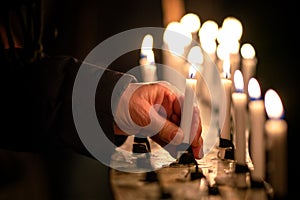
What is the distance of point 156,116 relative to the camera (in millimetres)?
1073

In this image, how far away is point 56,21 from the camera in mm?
2434

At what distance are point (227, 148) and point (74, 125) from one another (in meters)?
0.37

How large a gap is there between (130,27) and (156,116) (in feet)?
5.43

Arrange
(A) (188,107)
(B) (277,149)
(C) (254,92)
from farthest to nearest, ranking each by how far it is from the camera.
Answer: (A) (188,107)
(C) (254,92)
(B) (277,149)

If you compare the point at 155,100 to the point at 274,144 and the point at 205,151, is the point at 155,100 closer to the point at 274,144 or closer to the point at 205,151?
the point at 205,151

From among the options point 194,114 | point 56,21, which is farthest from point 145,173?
point 56,21

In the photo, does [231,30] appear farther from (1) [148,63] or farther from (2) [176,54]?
(1) [148,63]

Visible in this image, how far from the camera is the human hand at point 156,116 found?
1.03 meters

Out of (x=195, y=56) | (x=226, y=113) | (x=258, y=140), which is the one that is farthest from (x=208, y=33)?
(x=258, y=140)

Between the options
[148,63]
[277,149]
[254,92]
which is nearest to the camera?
[277,149]

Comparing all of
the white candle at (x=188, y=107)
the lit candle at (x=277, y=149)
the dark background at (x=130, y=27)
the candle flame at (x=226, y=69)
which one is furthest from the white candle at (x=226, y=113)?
the dark background at (x=130, y=27)

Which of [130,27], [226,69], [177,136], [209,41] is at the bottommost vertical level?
[177,136]

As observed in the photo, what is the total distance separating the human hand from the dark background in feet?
0.95

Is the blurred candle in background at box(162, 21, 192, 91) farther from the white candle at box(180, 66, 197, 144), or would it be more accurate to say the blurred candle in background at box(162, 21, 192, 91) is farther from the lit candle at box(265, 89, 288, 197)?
the lit candle at box(265, 89, 288, 197)
